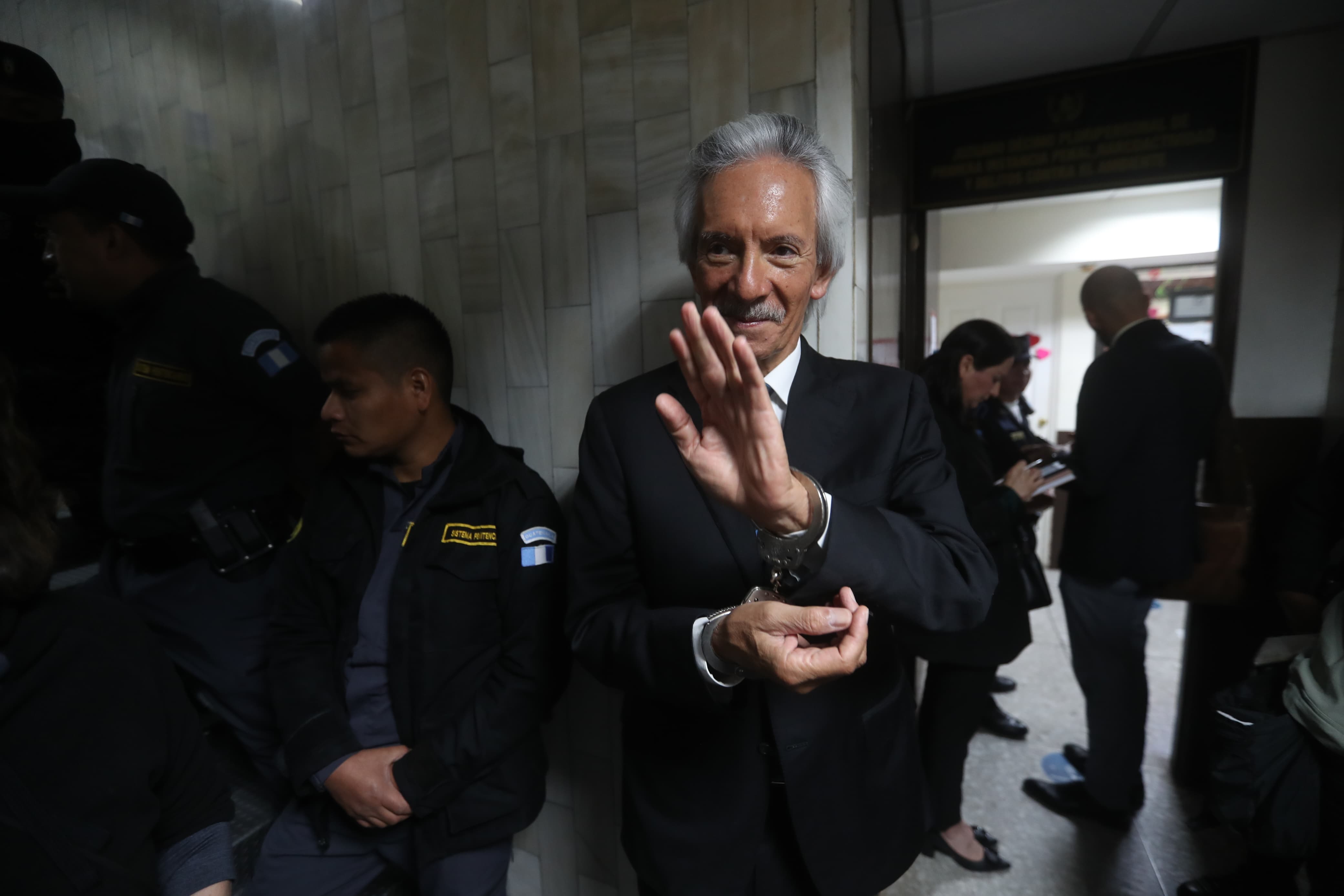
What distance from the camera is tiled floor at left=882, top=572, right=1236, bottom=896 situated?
79.2 inches

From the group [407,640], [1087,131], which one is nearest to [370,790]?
[407,640]

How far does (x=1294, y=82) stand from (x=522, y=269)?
2.88m

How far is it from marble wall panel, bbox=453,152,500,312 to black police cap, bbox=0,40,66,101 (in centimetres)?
75

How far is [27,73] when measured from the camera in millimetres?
920

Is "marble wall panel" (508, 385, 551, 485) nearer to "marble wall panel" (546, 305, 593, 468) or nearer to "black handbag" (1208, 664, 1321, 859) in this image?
"marble wall panel" (546, 305, 593, 468)

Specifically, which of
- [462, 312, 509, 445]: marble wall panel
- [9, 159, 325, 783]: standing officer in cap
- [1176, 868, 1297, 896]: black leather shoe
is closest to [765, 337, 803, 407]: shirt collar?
[462, 312, 509, 445]: marble wall panel

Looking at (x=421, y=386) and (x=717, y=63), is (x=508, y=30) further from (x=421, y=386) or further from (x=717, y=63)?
(x=421, y=386)

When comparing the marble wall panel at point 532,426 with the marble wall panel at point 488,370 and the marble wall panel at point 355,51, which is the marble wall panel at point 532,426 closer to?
the marble wall panel at point 488,370

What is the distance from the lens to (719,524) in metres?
0.94

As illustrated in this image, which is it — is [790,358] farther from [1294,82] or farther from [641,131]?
[1294,82]

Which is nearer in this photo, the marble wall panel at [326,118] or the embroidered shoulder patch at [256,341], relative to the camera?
the embroidered shoulder patch at [256,341]

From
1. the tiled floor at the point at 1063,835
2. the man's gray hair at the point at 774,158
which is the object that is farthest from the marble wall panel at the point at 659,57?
the tiled floor at the point at 1063,835

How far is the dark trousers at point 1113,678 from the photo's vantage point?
84.0 inches

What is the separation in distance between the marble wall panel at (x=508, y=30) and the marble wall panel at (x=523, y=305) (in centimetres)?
41
